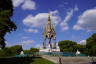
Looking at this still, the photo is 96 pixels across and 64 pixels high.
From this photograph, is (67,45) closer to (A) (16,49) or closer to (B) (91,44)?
(B) (91,44)

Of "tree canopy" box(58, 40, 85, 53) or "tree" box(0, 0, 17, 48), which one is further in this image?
"tree canopy" box(58, 40, 85, 53)

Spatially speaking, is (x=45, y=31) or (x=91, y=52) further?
(x=91, y=52)

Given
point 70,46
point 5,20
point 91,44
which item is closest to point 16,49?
point 70,46

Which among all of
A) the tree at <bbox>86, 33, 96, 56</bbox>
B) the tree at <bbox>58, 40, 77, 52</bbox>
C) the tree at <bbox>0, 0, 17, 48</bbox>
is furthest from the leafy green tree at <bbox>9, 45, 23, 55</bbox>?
the tree at <bbox>0, 0, 17, 48</bbox>

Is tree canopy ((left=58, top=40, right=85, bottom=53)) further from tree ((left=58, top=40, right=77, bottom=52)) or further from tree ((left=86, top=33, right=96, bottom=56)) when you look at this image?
tree ((left=86, top=33, right=96, bottom=56))

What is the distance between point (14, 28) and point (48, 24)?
23502 millimetres

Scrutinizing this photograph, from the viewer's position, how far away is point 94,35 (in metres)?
78.6

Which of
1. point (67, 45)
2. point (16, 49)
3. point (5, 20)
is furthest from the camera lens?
point (16, 49)

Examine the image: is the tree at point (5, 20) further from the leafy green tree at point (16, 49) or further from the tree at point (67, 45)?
the leafy green tree at point (16, 49)

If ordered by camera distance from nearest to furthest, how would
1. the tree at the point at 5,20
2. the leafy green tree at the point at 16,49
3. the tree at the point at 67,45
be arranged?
1. the tree at the point at 5,20
2. the tree at the point at 67,45
3. the leafy green tree at the point at 16,49

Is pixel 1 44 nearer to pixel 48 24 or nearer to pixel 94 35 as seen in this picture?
pixel 48 24

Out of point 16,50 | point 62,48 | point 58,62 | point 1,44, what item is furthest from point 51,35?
point 16,50

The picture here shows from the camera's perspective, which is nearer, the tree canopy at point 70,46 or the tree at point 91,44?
the tree at point 91,44

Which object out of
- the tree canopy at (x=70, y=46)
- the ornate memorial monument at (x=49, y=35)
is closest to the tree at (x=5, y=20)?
the ornate memorial monument at (x=49, y=35)
